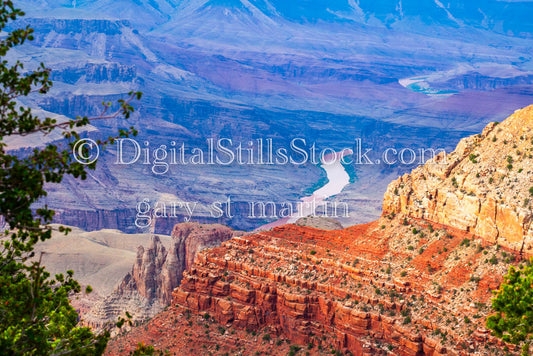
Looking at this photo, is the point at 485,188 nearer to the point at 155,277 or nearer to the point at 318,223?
the point at 318,223

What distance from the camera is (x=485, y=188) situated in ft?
148

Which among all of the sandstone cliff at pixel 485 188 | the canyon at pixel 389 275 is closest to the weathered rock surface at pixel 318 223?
the canyon at pixel 389 275

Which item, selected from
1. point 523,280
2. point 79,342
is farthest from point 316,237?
point 79,342

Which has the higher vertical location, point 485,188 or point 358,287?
point 485,188

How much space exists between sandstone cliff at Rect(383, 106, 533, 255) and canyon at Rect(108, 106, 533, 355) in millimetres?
73

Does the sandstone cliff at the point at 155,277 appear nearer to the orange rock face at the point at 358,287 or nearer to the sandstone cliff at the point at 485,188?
the orange rock face at the point at 358,287

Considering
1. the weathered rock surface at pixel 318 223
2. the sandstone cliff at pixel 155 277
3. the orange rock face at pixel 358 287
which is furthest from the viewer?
the sandstone cliff at pixel 155 277

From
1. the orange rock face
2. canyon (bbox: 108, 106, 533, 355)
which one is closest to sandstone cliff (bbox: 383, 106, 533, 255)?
canyon (bbox: 108, 106, 533, 355)

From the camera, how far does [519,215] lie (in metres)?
42.2

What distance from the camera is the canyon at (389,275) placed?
141 feet

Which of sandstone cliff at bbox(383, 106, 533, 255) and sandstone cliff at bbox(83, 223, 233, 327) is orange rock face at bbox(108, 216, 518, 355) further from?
sandstone cliff at bbox(83, 223, 233, 327)

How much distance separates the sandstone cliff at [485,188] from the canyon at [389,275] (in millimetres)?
73

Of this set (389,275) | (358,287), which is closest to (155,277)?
(358,287)

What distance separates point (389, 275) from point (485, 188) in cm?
781
